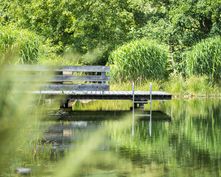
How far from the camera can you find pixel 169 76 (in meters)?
23.9

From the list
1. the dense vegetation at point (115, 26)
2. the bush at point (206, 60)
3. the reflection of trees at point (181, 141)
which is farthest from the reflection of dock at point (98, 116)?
the dense vegetation at point (115, 26)

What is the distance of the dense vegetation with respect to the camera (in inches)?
962

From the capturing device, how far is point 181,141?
35.9 ft

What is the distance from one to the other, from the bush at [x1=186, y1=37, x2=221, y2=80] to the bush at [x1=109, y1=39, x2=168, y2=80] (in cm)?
107

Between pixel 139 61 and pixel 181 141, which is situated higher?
pixel 139 61

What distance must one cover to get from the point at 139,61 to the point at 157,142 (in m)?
A: 11.3

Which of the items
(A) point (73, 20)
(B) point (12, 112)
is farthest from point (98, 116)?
(B) point (12, 112)

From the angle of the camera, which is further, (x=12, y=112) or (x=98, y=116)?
(x=98, y=116)

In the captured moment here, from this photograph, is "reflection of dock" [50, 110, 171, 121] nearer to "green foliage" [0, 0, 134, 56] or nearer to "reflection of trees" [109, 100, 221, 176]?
"reflection of trees" [109, 100, 221, 176]

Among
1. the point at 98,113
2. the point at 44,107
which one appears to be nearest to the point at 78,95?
the point at 98,113

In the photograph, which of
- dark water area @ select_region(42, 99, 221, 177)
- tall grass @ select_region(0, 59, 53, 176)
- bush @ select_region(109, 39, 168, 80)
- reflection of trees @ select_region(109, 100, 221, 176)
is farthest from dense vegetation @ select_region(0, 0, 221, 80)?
tall grass @ select_region(0, 59, 53, 176)

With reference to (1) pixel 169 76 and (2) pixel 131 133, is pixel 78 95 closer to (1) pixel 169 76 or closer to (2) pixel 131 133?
(2) pixel 131 133

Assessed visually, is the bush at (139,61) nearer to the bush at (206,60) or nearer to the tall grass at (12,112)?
the bush at (206,60)

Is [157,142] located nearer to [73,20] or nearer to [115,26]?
[73,20]
